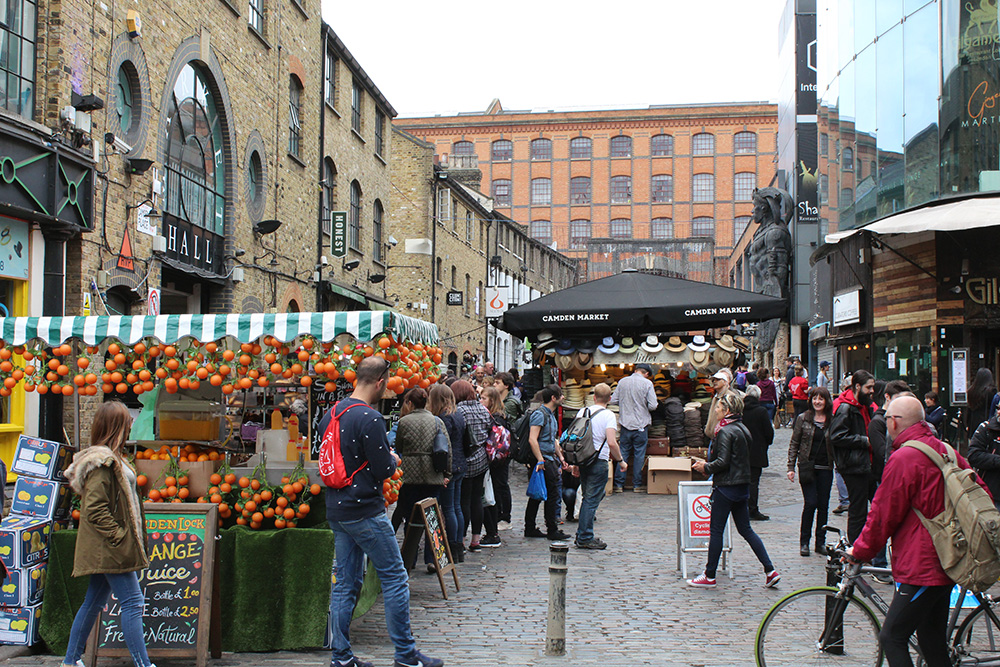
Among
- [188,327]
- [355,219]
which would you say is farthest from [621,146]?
[188,327]

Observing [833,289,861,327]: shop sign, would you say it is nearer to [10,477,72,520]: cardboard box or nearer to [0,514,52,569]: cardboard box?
[10,477,72,520]: cardboard box

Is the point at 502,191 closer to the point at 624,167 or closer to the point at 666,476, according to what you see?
the point at 624,167

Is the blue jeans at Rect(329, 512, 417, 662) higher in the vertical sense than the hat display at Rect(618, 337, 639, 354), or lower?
lower

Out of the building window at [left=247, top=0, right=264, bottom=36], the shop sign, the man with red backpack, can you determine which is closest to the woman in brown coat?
the man with red backpack

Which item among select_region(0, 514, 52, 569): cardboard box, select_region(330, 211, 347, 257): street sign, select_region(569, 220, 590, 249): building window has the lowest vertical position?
select_region(0, 514, 52, 569): cardboard box

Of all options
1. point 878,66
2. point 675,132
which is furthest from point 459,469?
point 675,132

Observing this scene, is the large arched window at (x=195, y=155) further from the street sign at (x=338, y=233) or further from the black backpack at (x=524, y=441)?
the black backpack at (x=524, y=441)

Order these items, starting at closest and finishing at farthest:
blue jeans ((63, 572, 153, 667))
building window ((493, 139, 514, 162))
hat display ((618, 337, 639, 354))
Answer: blue jeans ((63, 572, 153, 667))
hat display ((618, 337, 639, 354))
building window ((493, 139, 514, 162))

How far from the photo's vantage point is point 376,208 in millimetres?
27500

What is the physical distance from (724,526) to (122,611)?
481 cm

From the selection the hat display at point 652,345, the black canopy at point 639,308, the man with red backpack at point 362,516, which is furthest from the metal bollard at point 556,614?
the hat display at point 652,345

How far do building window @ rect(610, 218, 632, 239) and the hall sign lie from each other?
5567cm

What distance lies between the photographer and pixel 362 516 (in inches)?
212

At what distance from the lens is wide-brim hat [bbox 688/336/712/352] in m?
14.7
